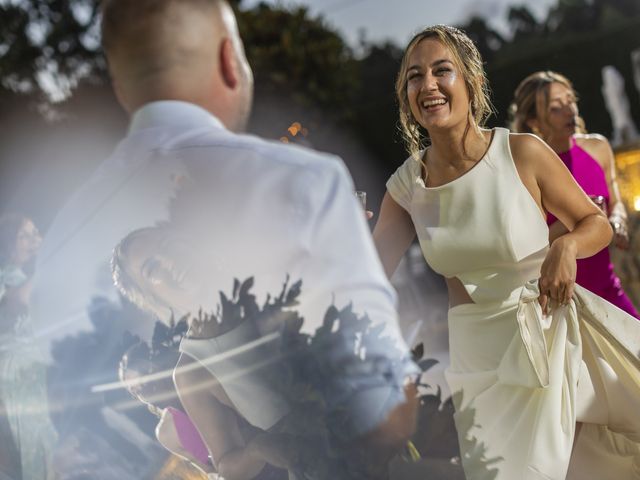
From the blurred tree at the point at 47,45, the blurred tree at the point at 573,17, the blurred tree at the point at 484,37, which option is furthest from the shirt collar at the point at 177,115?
the blurred tree at the point at 47,45

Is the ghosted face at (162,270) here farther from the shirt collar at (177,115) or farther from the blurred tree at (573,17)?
the blurred tree at (573,17)

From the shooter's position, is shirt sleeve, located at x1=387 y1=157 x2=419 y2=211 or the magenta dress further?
the magenta dress

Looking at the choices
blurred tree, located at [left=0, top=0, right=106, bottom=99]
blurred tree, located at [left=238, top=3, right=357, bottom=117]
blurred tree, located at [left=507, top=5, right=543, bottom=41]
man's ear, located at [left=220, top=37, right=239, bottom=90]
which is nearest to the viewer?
man's ear, located at [left=220, top=37, right=239, bottom=90]

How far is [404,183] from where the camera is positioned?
51.2 inches

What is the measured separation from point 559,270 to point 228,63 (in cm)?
59

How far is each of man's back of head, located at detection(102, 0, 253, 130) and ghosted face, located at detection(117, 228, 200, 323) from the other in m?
0.18

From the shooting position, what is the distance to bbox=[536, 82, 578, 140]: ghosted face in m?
1.58

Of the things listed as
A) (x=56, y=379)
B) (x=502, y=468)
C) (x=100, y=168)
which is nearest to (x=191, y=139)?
(x=100, y=168)

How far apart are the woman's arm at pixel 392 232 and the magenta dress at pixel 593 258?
1.33 feet

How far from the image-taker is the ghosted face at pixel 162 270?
39.8 inches

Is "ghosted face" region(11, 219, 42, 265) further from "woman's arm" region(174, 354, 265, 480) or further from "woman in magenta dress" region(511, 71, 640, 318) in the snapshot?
"woman in magenta dress" region(511, 71, 640, 318)

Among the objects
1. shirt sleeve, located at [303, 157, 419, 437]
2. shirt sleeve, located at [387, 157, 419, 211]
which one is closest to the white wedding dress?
shirt sleeve, located at [387, 157, 419, 211]

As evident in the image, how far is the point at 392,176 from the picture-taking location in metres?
1.32

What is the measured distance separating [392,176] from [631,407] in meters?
0.59
